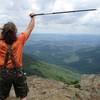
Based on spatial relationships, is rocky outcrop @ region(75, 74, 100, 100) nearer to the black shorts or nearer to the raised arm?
the black shorts

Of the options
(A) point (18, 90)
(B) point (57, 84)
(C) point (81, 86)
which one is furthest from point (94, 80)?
(A) point (18, 90)

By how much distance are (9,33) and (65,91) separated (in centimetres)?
1262

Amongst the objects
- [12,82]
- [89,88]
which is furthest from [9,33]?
[89,88]

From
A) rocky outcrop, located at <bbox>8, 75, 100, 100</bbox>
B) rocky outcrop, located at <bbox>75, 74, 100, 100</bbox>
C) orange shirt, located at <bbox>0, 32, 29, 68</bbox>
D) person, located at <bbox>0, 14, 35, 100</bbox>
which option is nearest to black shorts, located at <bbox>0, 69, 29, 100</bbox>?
person, located at <bbox>0, 14, 35, 100</bbox>

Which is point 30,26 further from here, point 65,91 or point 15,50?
point 65,91

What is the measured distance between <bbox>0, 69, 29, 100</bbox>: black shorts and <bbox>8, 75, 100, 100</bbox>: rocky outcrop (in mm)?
7873

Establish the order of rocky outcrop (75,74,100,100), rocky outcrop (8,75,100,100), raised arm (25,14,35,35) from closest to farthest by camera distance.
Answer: raised arm (25,14,35,35), rocky outcrop (75,74,100,100), rocky outcrop (8,75,100,100)

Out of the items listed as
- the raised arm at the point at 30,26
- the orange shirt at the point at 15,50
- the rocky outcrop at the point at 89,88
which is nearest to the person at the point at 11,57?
the orange shirt at the point at 15,50

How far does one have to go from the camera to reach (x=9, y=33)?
11.7 metres

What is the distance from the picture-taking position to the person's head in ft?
38.0

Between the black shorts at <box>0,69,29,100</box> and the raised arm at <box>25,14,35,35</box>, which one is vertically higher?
the raised arm at <box>25,14,35,35</box>

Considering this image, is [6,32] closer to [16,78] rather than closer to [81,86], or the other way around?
[16,78]

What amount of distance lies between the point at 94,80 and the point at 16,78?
13.9m

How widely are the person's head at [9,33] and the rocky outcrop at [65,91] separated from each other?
902 centimetres
